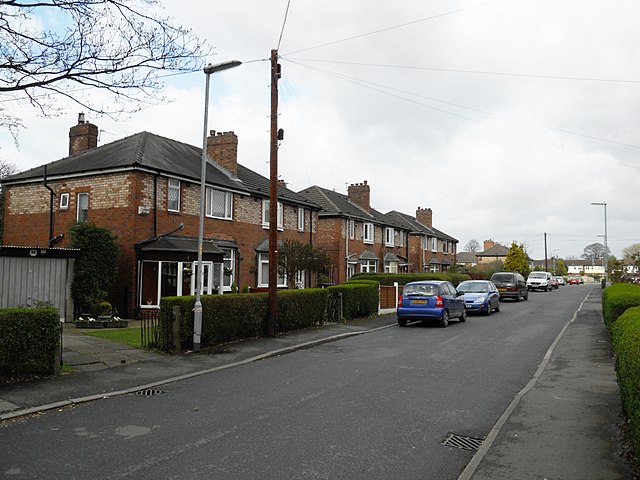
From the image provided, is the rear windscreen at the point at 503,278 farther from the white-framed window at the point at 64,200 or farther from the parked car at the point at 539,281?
the white-framed window at the point at 64,200

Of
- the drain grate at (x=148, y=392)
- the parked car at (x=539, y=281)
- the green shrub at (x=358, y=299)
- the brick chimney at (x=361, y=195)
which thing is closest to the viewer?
the drain grate at (x=148, y=392)

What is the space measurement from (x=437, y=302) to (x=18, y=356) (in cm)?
1267

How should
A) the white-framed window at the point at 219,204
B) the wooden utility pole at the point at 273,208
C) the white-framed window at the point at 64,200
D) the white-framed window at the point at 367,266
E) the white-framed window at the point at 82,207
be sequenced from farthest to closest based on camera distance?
1. the white-framed window at the point at 367,266
2. the white-framed window at the point at 219,204
3. the white-framed window at the point at 64,200
4. the white-framed window at the point at 82,207
5. the wooden utility pole at the point at 273,208

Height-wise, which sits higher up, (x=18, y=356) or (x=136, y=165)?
(x=136, y=165)

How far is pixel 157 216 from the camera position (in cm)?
2045

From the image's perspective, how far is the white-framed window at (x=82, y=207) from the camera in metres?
20.9

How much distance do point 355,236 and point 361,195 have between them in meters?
6.37

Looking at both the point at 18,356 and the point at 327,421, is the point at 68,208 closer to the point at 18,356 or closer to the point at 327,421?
the point at 18,356

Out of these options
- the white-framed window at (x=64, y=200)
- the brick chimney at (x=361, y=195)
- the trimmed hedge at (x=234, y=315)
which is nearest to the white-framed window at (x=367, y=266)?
the brick chimney at (x=361, y=195)

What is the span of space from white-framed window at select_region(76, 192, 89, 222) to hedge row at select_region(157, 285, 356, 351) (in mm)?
10301

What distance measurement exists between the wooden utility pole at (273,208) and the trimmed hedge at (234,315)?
0.23 m

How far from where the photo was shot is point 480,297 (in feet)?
74.3

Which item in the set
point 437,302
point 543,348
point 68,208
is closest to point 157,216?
point 68,208

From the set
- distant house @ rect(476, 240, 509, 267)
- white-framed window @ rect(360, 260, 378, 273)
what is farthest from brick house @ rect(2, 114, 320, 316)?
distant house @ rect(476, 240, 509, 267)
